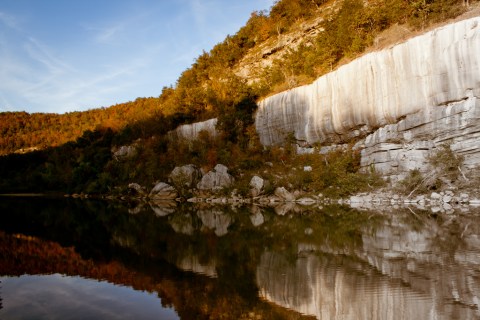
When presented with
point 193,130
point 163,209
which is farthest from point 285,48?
point 163,209

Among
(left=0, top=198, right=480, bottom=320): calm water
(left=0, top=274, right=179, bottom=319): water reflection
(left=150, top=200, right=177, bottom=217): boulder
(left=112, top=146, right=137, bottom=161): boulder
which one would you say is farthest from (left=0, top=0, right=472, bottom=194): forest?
(left=0, top=274, right=179, bottom=319): water reflection

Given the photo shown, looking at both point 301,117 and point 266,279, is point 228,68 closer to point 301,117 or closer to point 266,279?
point 301,117

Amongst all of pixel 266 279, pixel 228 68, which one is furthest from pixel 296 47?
pixel 266 279

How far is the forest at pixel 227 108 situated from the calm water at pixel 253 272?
14.7 metres

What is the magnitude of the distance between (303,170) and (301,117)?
615cm

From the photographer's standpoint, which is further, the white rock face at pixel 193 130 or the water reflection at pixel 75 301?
the white rock face at pixel 193 130

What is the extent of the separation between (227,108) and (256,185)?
44.0ft

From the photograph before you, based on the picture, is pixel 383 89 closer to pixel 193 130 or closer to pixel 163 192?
pixel 163 192

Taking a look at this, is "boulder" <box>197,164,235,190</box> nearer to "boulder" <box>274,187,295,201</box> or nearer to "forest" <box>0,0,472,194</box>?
"forest" <box>0,0,472,194</box>

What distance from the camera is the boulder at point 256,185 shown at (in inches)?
1148

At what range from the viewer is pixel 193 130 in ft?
140

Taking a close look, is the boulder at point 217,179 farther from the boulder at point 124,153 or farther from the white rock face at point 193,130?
the boulder at point 124,153

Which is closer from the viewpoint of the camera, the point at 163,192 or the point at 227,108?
the point at 163,192

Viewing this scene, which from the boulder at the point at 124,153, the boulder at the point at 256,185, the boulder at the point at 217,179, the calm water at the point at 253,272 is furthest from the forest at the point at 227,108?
the calm water at the point at 253,272
